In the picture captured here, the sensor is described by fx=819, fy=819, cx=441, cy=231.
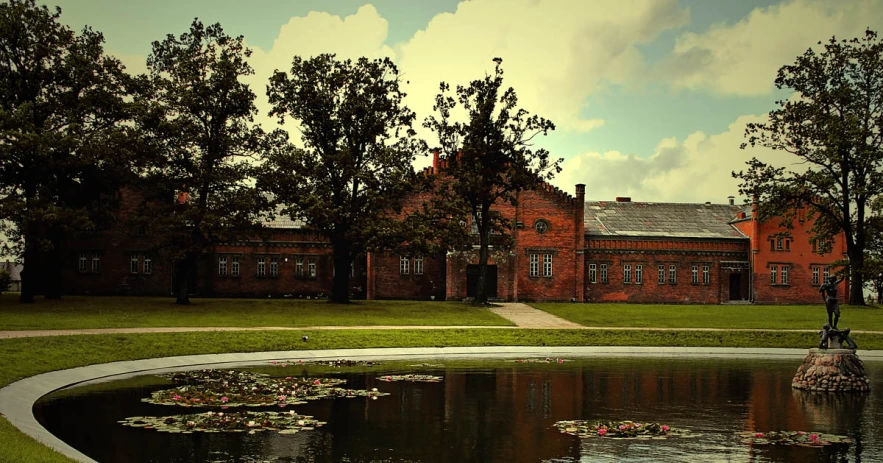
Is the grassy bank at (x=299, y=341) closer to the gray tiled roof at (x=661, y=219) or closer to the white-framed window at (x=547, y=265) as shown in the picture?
the white-framed window at (x=547, y=265)

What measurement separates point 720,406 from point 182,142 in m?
37.6

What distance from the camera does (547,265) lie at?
63.0m

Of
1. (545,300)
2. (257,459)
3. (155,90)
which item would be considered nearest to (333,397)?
(257,459)

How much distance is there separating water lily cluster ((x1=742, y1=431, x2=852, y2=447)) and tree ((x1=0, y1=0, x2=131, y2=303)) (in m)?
37.3

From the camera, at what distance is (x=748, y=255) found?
6800 centimetres

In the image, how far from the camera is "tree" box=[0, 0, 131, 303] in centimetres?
4269

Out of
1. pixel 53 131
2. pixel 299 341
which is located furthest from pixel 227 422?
pixel 53 131

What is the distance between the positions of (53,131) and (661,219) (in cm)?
4760

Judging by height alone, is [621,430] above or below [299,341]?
below

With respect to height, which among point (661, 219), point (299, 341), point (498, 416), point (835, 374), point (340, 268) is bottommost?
point (498, 416)

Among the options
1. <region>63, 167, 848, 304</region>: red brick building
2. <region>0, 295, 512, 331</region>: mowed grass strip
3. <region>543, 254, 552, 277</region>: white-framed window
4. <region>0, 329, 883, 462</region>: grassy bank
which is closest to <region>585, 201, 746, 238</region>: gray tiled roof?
<region>63, 167, 848, 304</region>: red brick building

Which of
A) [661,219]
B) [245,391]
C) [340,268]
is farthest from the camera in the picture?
[661,219]

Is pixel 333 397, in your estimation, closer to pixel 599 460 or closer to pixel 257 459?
pixel 257 459

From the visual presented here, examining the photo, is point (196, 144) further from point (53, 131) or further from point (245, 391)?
point (245, 391)
